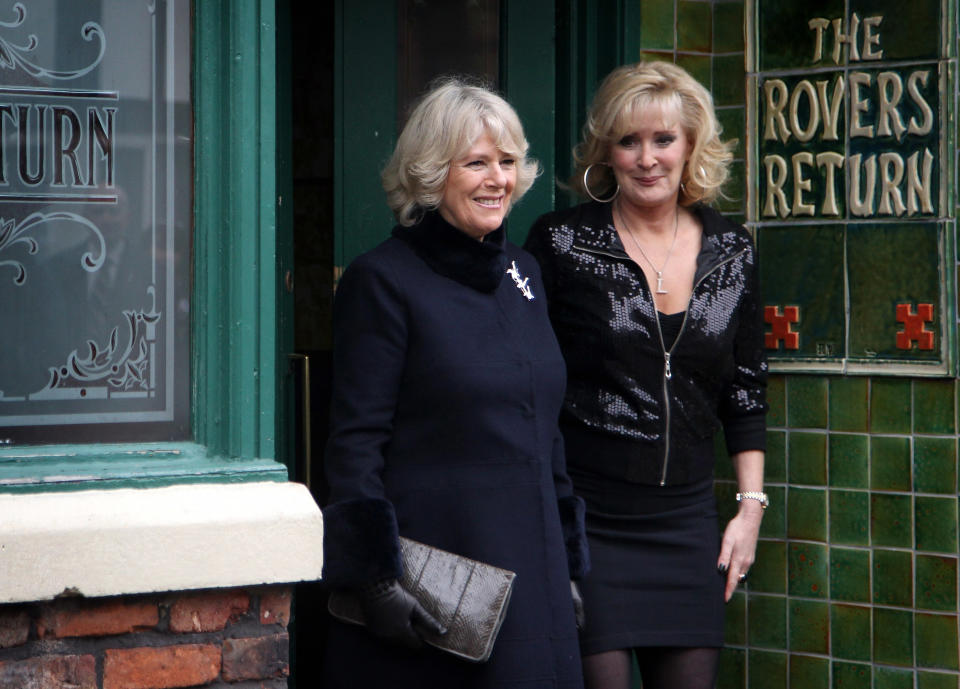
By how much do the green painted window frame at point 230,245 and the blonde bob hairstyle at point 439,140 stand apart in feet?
1.05

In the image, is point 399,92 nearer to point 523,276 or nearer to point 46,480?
point 523,276

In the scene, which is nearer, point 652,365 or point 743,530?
point 652,365

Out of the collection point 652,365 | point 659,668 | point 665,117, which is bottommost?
point 659,668

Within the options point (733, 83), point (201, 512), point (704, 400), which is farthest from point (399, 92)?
point (201, 512)

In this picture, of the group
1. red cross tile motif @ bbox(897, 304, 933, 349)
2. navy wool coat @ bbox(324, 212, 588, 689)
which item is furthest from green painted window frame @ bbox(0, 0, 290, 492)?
red cross tile motif @ bbox(897, 304, 933, 349)

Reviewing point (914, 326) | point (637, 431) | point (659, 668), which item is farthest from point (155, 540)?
point (914, 326)

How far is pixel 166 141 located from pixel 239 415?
572 millimetres

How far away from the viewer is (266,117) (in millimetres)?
2709

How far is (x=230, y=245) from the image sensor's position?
268 cm

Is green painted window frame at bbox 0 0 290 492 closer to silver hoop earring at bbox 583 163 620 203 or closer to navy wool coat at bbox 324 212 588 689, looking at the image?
navy wool coat at bbox 324 212 588 689

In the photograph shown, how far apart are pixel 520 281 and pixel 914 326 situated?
1460 millimetres

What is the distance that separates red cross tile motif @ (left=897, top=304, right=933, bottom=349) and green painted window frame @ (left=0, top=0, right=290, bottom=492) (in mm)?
2020

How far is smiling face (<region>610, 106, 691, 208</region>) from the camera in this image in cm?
326

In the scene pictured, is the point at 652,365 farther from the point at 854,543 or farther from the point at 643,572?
the point at 854,543
